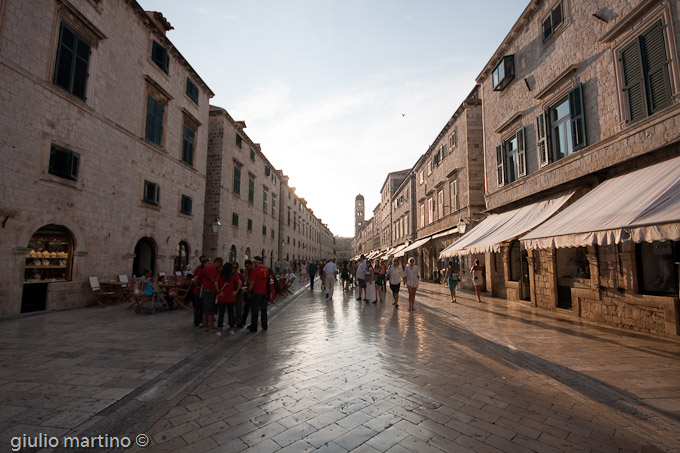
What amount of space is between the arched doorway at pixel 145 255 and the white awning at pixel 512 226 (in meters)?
11.9

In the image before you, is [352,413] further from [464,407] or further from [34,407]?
[34,407]

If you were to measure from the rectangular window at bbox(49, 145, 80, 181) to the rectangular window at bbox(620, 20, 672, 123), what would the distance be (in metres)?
14.6

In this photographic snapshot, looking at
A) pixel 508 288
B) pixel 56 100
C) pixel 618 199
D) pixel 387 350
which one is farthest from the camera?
pixel 508 288

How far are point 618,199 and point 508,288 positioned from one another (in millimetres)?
7488

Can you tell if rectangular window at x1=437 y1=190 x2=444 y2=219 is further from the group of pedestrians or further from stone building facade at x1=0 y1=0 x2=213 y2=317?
the group of pedestrians

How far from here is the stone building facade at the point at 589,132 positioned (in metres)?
6.78

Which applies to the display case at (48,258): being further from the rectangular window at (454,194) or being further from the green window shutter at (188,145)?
the rectangular window at (454,194)

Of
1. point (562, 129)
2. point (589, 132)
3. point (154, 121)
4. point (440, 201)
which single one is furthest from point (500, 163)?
point (154, 121)

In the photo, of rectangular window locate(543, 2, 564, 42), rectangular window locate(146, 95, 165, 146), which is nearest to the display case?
rectangular window locate(146, 95, 165, 146)

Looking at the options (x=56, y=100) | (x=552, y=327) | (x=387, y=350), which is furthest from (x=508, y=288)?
(x=56, y=100)

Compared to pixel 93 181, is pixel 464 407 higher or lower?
lower

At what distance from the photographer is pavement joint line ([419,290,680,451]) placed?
3.19 metres

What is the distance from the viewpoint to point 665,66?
659cm

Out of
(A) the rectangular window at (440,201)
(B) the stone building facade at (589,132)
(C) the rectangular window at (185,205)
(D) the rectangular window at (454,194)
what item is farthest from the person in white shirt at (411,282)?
(A) the rectangular window at (440,201)
